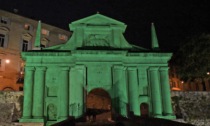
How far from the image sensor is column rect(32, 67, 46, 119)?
96.2ft

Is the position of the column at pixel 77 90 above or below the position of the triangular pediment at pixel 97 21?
below

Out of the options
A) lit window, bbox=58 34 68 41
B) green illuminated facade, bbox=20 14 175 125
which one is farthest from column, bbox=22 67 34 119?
lit window, bbox=58 34 68 41

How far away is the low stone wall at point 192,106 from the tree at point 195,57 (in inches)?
233

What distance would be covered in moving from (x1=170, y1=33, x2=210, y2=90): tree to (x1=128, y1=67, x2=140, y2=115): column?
1309cm

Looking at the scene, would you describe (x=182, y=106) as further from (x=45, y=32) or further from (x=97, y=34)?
(x=45, y=32)

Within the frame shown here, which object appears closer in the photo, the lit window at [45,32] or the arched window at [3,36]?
the arched window at [3,36]

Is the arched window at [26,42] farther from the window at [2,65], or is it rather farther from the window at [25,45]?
the window at [2,65]

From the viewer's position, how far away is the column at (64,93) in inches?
1153

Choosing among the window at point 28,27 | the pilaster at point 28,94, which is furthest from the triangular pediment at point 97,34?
the window at point 28,27

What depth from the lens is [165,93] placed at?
30.8 meters

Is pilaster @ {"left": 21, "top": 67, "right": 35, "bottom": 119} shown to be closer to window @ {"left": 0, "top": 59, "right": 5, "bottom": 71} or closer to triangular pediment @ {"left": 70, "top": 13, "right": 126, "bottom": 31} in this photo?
triangular pediment @ {"left": 70, "top": 13, "right": 126, "bottom": 31}

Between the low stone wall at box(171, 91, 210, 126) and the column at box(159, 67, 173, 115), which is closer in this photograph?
the column at box(159, 67, 173, 115)

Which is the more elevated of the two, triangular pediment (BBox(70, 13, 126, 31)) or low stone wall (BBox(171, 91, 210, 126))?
triangular pediment (BBox(70, 13, 126, 31))

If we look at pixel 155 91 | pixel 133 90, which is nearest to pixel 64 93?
pixel 133 90
